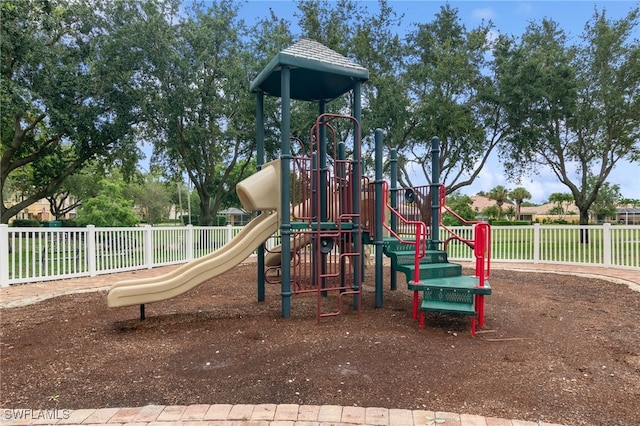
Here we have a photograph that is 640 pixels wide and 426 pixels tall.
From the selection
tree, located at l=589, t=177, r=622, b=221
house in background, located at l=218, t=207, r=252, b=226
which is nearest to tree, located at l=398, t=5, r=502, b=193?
tree, located at l=589, t=177, r=622, b=221

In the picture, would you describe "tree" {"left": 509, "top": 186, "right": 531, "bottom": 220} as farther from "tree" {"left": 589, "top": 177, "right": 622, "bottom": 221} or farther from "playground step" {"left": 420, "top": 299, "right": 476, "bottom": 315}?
"playground step" {"left": 420, "top": 299, "right": 476, "bottom": 315}

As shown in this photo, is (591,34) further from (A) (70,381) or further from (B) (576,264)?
(A) (70,381)

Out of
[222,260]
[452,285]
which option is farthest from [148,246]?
[452,285]

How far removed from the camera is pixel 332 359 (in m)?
3.45

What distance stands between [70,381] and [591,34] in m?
21.0

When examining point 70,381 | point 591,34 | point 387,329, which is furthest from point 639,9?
point 70,381

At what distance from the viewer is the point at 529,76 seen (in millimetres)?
14539

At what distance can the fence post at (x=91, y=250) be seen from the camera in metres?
8.84

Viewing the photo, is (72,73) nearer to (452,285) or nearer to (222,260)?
(222,260)

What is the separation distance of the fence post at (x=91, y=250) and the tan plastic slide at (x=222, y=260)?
494 cm

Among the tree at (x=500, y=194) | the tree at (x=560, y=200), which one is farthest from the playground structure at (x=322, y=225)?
the tree at (x=560, y=200)

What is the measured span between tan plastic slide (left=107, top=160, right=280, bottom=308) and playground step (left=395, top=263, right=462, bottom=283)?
69.2 inches

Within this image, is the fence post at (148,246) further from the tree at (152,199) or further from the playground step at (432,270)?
the tree at (152,199)

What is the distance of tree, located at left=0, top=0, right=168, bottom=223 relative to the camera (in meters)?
11.5
